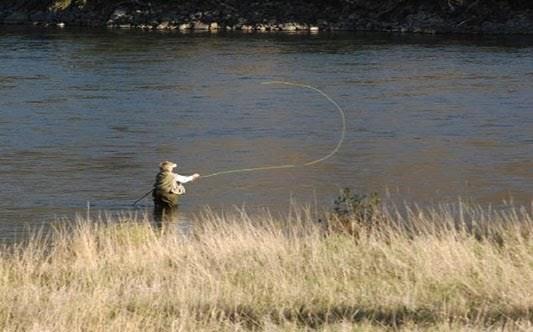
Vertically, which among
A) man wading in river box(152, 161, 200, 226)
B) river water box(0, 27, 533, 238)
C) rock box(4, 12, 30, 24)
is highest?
man wading in river box(152, 161, 200, 226)

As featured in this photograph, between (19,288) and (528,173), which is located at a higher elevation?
Answer: (19,288)

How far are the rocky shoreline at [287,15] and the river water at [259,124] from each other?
10.1 metres

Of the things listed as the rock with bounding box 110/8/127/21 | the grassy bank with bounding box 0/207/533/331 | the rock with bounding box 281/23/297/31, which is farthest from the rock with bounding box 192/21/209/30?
the grassy bank with bounding box 0/207/533/331

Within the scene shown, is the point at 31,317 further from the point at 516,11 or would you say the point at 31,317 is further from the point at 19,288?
the point at 516,11

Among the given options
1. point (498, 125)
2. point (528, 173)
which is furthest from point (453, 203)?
point (498, 125)

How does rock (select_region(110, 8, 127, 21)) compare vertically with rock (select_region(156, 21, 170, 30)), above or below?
above

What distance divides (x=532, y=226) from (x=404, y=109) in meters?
15.8

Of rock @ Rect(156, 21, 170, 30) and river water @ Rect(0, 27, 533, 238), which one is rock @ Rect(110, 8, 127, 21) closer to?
rock @ Rect(156, 21, 170, 30)

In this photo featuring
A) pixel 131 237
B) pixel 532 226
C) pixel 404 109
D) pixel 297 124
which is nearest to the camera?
pixel 532 226

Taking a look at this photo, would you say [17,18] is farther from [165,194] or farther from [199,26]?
[165,194]

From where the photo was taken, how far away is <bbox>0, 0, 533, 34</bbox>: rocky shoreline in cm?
5328

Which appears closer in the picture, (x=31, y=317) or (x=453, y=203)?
(x=31, y=317)

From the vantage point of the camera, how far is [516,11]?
53.5m

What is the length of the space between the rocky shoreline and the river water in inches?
398
